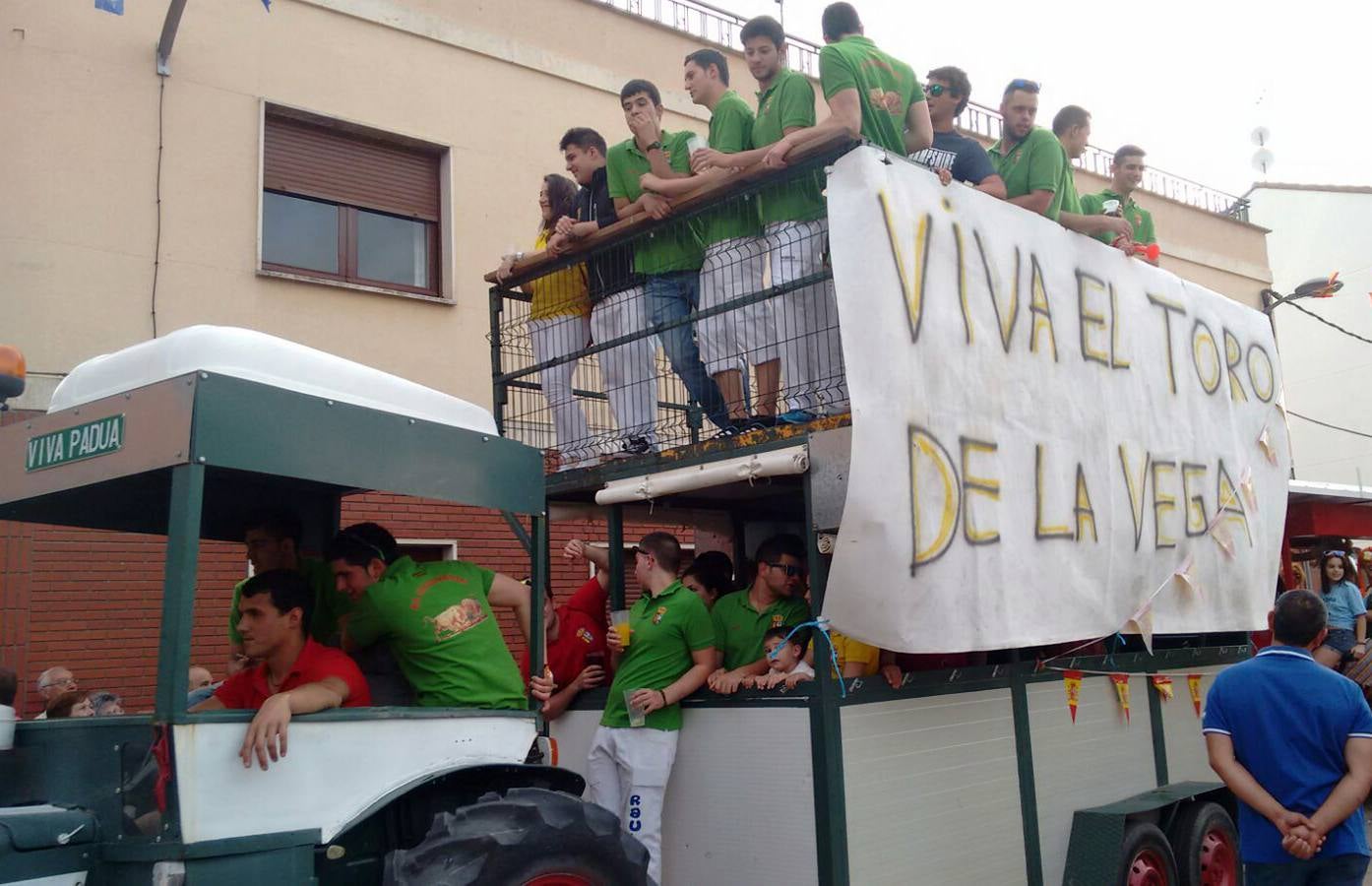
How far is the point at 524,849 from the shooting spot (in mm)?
3604

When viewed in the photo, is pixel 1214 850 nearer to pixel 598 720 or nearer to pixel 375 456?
pixel 598 720

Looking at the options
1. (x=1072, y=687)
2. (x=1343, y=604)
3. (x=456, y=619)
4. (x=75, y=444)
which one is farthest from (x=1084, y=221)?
(x=1343, y=604)

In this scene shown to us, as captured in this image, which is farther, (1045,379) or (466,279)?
(466,279)

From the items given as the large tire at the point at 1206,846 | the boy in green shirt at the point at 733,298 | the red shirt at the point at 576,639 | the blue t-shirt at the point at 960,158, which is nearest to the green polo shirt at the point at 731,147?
the boy in green shirt at the point at 733,298

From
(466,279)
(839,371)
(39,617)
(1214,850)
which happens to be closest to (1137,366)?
(839,371)

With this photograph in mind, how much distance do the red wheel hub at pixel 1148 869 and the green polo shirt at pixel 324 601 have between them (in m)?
4.07

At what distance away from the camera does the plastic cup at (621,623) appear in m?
5.73

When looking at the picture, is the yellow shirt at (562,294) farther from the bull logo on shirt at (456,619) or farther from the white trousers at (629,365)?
the bull logo on shirt at (456,619)

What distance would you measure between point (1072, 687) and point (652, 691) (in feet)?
7.87

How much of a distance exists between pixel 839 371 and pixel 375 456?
238 cm

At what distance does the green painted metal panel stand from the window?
6428 millimetres

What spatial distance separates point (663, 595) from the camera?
Result: 18.9 feet

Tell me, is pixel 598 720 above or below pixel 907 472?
below

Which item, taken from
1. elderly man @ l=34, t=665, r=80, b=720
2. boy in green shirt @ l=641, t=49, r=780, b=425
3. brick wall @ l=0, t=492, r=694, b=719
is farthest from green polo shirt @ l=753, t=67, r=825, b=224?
elderly man @ l=34, t=665, r=80, b=720
